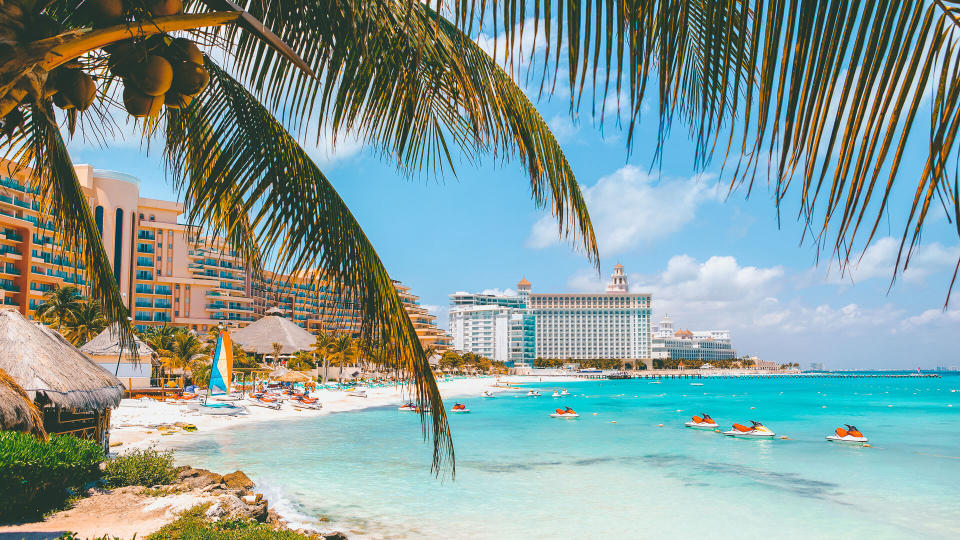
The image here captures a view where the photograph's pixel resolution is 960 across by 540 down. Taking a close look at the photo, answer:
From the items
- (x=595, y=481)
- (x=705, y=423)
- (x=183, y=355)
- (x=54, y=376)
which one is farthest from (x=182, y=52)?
(x=183, y=355)

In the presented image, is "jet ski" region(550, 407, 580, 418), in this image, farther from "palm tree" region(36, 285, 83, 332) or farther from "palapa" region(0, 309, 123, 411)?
"palapa" region(0, 309, 123, 411)

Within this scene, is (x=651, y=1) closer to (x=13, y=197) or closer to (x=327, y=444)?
(x=327, y=444)

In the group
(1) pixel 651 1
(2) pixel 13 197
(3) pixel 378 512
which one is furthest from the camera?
(2) pixel 13 197

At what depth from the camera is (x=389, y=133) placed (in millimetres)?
3324

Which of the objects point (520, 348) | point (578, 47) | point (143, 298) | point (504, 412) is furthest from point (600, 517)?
point (520, 348)

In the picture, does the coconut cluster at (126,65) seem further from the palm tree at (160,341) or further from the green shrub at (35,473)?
the palm tree at (160,341)

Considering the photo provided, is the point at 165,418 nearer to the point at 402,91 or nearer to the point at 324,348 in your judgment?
the point at 402,91

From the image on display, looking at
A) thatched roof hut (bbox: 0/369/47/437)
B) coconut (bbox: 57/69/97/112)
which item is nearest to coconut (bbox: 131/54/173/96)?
coconut (bbox: 57/69/97/112)

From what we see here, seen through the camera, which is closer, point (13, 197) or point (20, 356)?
point (20, 356)

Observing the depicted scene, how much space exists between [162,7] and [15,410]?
8.42 m

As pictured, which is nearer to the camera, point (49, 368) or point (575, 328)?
point (49, 368)

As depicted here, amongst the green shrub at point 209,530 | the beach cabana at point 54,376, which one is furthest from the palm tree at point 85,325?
the green shrub at point 209,530

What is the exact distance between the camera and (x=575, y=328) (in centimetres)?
17950

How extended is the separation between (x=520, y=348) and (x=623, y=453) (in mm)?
155860
